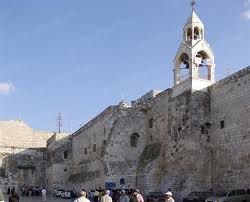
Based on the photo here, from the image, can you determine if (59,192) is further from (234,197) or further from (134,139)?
(234,197)

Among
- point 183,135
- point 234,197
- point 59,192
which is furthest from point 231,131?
point 59,192

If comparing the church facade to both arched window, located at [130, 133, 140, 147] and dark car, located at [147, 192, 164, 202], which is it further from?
dark car, located at [147, 192, 164, 202]

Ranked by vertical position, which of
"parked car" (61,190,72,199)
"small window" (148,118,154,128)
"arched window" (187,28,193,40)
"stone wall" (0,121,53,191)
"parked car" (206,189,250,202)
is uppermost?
"arched window" (187,28,193,40)

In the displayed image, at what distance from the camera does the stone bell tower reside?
31.0m

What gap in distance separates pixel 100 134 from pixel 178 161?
33.8 feet

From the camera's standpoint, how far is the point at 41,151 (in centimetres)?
5256

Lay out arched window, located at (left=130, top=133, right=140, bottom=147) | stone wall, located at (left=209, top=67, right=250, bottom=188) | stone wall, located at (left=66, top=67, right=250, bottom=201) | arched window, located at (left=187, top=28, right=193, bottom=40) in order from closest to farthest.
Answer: stone wall, located at (left=209, top=67, right=250, bottom=188), stone wall, located at (left=66, top=67, right=250, bottom=201), arched window, located at (left=187, top=28, right=193, bottom=40), arched window, located at (left=130, top=133, right=140, bottom=147)

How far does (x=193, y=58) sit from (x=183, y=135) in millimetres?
4781

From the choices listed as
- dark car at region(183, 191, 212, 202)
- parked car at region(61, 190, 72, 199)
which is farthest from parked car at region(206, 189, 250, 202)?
parked car at region(61, 190, 72, 199)

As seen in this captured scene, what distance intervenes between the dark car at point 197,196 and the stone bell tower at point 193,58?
6.55m

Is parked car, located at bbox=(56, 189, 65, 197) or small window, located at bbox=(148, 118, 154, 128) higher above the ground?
small window, located at bbox=(148, 118, 154, 128)

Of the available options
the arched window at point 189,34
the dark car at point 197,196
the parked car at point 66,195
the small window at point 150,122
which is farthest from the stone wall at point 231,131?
the parked car at point 66,195

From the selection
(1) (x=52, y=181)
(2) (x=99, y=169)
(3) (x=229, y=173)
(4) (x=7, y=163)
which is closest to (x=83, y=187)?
(2) (x=99, y=169)

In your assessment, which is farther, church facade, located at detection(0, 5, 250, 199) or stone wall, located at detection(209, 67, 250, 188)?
church facade, located at detection(0, 5, 250, 199)
